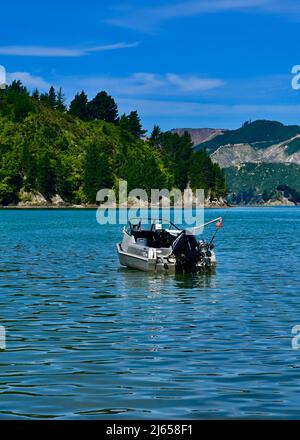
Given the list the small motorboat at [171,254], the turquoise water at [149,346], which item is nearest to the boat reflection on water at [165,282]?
the turquoise water at [149,346]

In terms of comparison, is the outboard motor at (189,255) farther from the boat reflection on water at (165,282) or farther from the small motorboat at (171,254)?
the boat reflection on water at (165,282)

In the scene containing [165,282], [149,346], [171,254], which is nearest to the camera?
[149,346]

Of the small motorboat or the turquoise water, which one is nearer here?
the turquoise water

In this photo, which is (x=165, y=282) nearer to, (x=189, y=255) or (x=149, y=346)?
(x=189, y=255)

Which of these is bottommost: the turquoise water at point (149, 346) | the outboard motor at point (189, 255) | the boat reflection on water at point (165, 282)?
the boat reflection on water at point (165, 282)

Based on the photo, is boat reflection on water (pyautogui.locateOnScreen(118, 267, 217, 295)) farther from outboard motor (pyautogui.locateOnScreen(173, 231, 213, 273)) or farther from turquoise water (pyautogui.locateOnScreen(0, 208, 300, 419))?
outboard motor (pyautogui.locateOnScreen(173, 231, 213, 273))

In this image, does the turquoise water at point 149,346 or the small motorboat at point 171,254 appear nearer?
the turquoise water at point 149,346

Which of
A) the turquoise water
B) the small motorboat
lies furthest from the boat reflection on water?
the small motorboat

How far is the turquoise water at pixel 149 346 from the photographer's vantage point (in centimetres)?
1988

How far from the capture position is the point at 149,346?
27.4m

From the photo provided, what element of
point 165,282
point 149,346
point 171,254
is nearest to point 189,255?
point 171,254

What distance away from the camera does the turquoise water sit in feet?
65.2
